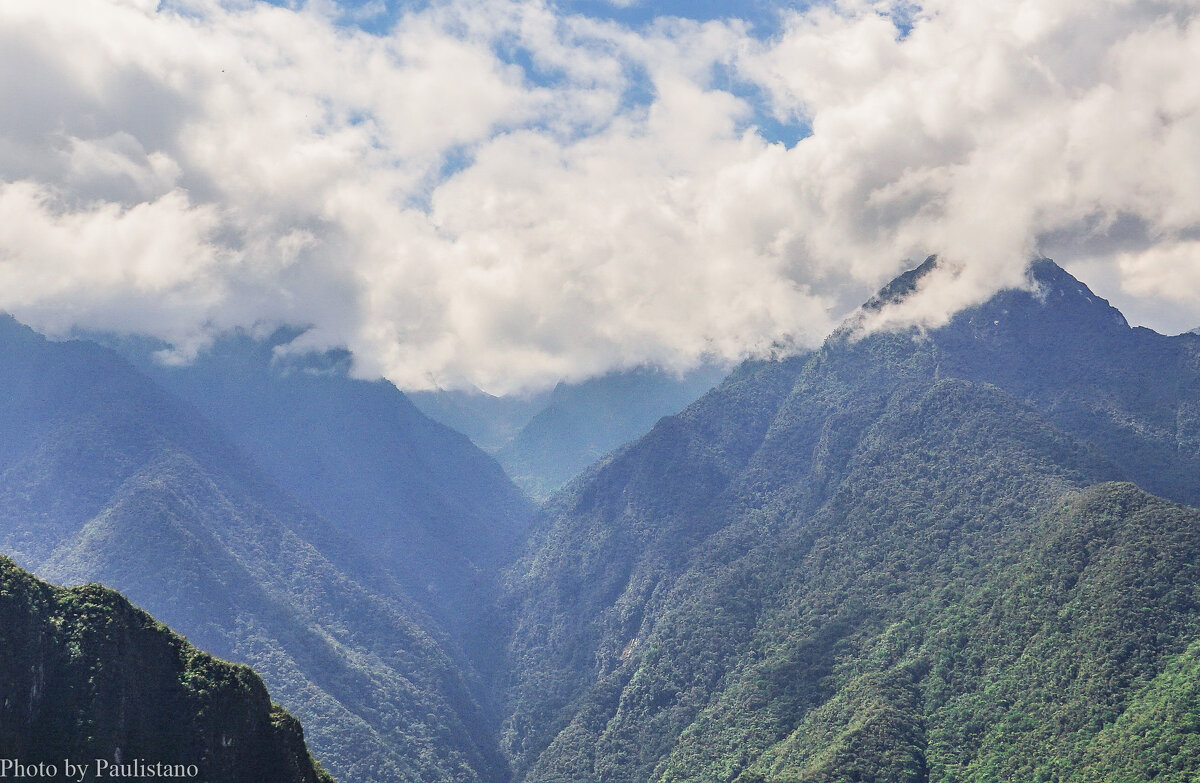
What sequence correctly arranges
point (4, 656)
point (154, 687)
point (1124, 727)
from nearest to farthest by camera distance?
1. point (4, 656)
2. point (154, 687)
3. point (1124, 727)

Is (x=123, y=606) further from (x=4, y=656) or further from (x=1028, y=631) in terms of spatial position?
(x=1028, y=631)

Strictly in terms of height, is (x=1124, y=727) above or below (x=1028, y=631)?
below

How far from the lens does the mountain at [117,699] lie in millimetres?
73562

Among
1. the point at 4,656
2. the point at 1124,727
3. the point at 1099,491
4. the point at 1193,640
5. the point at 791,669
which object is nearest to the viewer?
the point at 4,656

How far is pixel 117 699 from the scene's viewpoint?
259 feet

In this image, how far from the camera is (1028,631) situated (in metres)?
158

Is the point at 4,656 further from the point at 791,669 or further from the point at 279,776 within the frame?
the point at 791,669

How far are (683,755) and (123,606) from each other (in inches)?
5099

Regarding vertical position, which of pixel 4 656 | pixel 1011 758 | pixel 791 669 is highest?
pixel 4 656

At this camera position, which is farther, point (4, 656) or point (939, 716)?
point (939, 716)

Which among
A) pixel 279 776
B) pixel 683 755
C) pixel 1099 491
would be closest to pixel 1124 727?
pixel 1099 491

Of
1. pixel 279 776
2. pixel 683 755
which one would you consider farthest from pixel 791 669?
pixel 279 776

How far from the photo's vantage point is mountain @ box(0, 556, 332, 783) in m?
73.6

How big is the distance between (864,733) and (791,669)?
3726 cm
